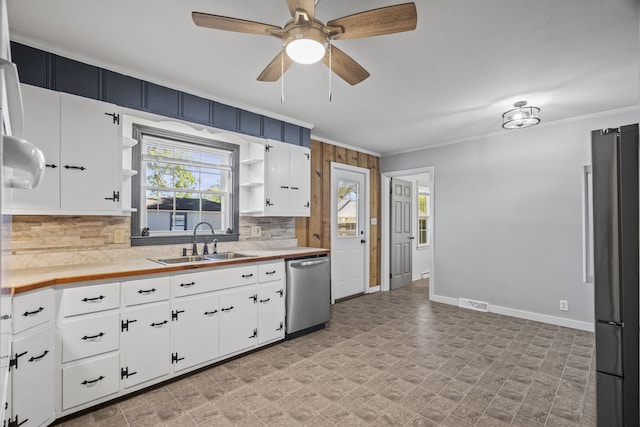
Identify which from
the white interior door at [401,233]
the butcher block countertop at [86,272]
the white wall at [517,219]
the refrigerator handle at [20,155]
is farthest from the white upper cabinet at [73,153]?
the white interior door at [401,233]

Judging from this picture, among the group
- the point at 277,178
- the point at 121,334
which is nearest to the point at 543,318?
the point at 277,178

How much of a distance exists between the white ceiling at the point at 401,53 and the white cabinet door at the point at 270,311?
1922mm

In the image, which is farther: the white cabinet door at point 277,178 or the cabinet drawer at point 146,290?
the white cabinet door at point 277,178

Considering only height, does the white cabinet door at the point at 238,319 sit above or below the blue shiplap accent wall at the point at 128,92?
below

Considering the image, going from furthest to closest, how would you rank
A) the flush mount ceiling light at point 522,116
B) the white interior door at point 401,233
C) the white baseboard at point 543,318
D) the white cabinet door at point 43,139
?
the white interior door at point 401,233 < the white baseboard at point 543,318 < the flush mount ceiling light at point 522,116 < the white cabinet door at point 43,139

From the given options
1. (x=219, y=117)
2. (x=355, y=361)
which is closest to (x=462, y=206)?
(x=355, y=361)

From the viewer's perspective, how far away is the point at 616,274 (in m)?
1.53

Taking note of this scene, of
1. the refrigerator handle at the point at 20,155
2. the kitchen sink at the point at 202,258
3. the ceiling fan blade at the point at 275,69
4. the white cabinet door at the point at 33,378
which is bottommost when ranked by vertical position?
the white cabinet door at the point at 33,378

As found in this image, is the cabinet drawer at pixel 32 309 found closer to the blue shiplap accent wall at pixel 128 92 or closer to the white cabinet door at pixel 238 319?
the white cabinet door at pixel 238 319

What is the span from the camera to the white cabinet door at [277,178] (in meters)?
3.55

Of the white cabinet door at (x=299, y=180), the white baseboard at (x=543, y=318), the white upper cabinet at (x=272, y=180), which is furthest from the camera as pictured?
the white cabinet door at (x=299, y=180)

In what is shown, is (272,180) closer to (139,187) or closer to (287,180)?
(287,180)

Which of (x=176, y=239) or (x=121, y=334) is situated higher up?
(x=176, y=239)

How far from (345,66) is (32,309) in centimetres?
232
